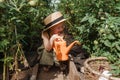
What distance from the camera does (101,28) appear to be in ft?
14.9

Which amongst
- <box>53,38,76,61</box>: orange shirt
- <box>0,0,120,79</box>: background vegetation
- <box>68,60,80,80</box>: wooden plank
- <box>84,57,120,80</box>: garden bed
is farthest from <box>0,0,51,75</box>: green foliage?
<box>84,57,120,80</box>: garden bed

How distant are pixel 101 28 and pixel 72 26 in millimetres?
1591

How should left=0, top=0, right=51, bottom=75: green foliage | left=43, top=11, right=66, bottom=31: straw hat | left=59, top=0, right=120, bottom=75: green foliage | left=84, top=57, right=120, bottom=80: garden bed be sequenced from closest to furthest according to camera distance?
1. left=0, top=0, right=51, bottom=75: green foliage
2. left=84, top=57, right=120, bottom=80: garden bed
3. left=59, top=0, right=120, bottom=75: green foliage
4. left=43, top=11, right=66, bottom=31: straw hat

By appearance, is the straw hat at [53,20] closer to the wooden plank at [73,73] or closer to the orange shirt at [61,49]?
the orange shirt at [61,49]

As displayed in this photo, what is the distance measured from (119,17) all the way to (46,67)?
1466 millimetres

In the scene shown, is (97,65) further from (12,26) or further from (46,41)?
(12,26)

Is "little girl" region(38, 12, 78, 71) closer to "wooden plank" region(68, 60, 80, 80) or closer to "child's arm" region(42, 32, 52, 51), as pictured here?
"child's arm" region(42, 32, 52, 51)

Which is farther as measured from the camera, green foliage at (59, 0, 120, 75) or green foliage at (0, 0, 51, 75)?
green foliage at (59, 0, 120, 75)

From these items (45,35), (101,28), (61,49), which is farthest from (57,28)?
(101,28)

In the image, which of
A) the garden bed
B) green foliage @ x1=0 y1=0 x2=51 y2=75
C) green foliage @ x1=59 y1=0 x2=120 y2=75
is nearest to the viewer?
green foliage @ x1=0 y1=0 x2=51 y2=75

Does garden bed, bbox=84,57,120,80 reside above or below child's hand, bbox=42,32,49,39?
below

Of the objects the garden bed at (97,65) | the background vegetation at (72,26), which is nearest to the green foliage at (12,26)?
the background vegetation at (72,26)

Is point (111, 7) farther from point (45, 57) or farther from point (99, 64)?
point (45, 57)

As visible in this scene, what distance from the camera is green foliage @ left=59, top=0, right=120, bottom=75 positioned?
14.1 ft
